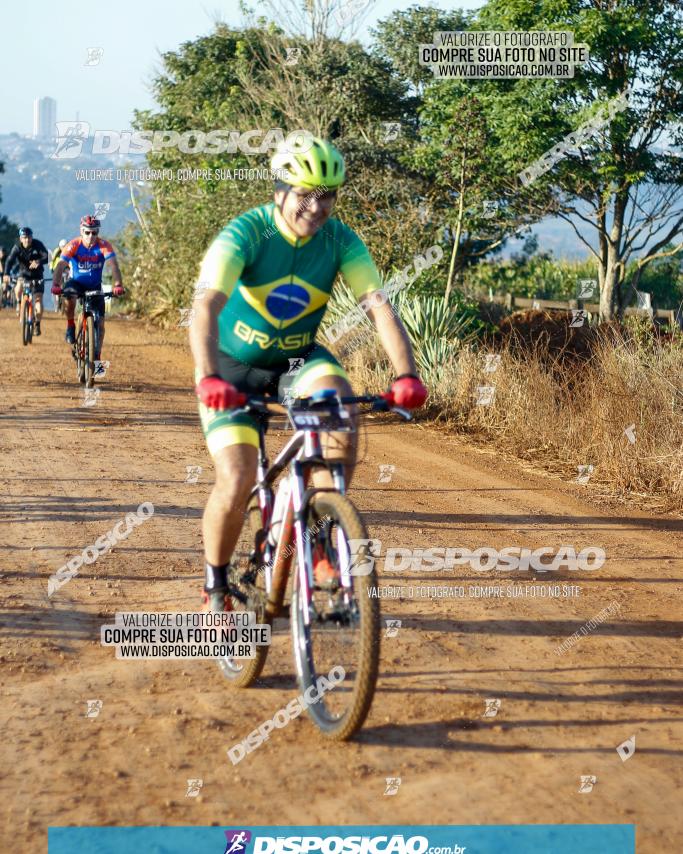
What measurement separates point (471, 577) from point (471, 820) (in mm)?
3010

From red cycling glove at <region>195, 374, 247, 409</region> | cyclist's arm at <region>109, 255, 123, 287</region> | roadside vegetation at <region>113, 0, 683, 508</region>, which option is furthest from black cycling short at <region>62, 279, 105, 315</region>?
red cycling glove at <region>195, 374, 247, 409</region>

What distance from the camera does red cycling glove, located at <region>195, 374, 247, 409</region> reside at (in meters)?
4.11

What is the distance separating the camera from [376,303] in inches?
190

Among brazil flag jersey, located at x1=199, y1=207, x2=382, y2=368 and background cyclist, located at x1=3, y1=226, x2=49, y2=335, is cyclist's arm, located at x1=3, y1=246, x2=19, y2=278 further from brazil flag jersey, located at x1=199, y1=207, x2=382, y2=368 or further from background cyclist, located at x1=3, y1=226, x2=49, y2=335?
brazil flag jersey, located at x1=199, y1=207, x2=382, y2=368

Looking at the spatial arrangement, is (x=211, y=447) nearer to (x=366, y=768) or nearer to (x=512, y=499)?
(x=366, y=768)

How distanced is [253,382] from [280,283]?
Answer: 18.4 inches

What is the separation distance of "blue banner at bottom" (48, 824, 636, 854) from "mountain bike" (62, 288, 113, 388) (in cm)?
1054

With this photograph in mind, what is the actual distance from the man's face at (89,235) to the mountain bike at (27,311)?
429cm

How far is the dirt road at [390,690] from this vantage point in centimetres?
382

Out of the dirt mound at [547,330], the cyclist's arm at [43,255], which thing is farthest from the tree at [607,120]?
the cyclist's arm at [43,255]

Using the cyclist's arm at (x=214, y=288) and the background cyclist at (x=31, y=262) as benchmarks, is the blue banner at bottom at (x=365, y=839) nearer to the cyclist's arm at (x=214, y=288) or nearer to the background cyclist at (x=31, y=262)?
the cyclist's arm at (x=214, y=288)

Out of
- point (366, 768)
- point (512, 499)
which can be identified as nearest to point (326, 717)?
point (366, 768)

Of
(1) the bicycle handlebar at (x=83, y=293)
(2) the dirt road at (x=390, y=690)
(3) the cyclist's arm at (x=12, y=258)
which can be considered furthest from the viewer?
(3) the cyclist's arm at (x=12, y=258)

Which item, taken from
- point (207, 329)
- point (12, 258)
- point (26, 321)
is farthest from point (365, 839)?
point (12, 258)
